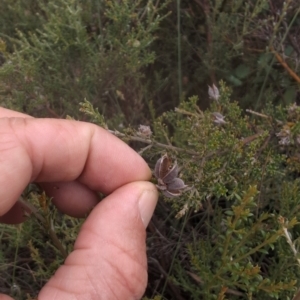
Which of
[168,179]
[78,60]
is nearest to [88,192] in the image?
[168,179]

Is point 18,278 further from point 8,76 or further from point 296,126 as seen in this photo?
point 296,126

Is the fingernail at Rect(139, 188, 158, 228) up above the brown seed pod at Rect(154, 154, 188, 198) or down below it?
below

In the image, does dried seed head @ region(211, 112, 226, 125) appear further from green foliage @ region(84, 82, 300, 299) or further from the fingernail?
the fingernail

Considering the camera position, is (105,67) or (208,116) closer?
(208,116)

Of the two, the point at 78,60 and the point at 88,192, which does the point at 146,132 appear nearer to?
the point at 88,192

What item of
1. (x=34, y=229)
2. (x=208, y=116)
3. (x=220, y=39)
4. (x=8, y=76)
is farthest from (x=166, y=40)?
(x=34, y=229)

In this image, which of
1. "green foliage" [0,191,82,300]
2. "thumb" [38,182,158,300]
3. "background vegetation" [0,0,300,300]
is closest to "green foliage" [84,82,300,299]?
"background vegetation" [0,0,300,300]
